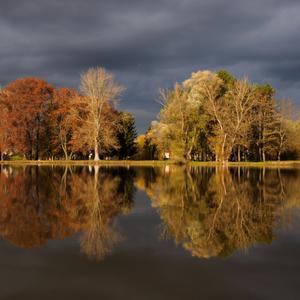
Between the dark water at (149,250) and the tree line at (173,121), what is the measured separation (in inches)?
1839

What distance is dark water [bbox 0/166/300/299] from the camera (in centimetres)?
630

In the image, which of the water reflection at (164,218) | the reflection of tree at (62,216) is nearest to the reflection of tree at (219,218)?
the water reflection at (164,218)

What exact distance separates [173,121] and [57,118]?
22824 millimetres

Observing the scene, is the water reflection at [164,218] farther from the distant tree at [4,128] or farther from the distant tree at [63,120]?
the distant tree at [4,128]

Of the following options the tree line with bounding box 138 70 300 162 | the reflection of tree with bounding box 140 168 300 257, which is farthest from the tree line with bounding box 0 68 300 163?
the reflection of tree with bounding box 140 168 300 257

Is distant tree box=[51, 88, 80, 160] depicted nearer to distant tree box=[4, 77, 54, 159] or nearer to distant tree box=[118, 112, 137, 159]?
distant tree box=[4, 77, 54, 159]

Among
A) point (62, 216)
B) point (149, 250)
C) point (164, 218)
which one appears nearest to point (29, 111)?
point (62, 216)

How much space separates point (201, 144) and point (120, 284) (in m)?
60.7

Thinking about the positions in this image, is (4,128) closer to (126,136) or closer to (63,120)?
(63,120)

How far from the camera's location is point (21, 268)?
7285 millimetres

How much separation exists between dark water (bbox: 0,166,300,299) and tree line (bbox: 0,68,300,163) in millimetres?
46720

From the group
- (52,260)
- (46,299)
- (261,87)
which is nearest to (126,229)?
(52,260)

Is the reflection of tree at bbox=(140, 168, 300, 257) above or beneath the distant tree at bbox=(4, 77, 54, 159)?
beneath

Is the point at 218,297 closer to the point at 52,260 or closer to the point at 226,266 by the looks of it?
the point at 226,266
